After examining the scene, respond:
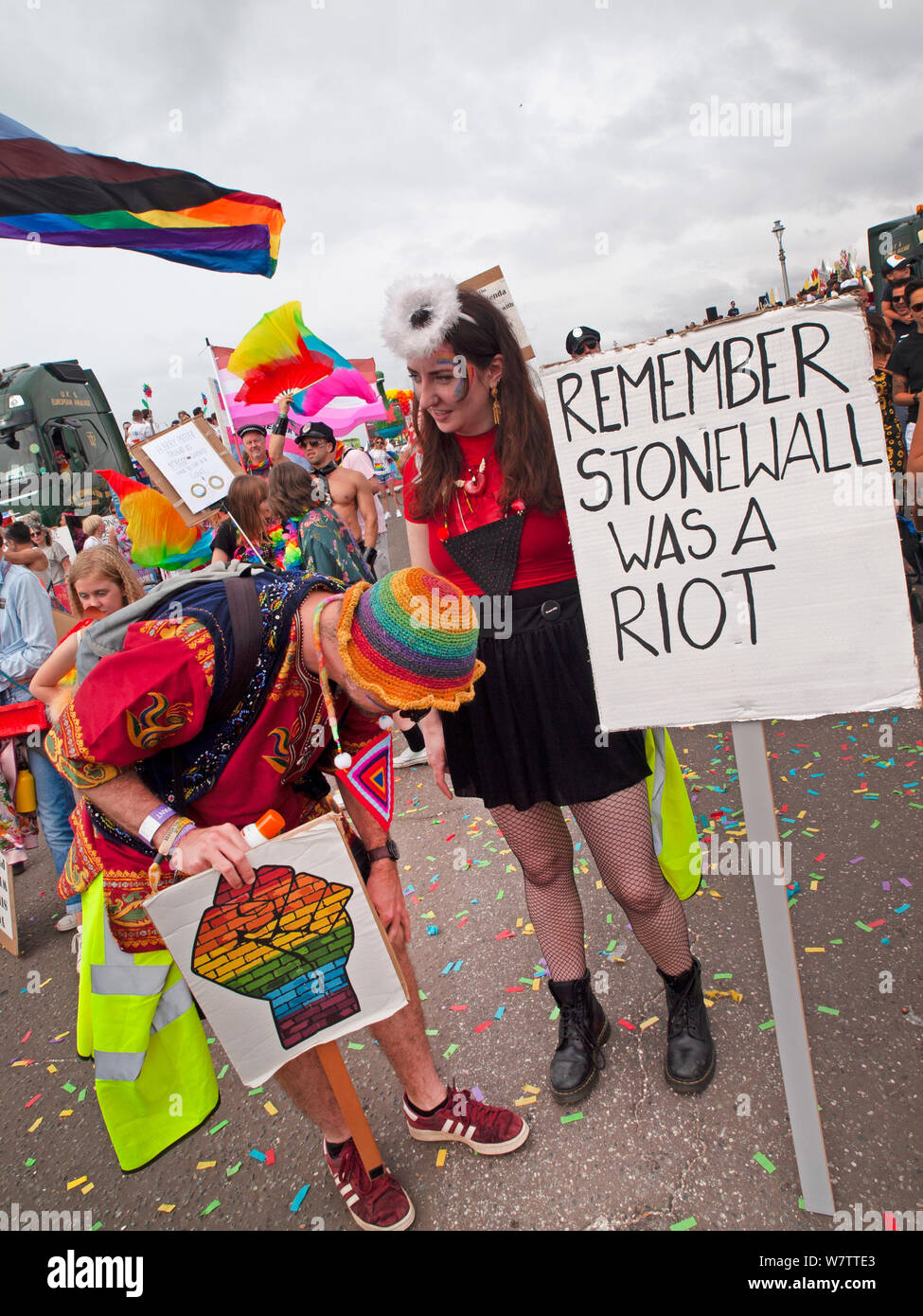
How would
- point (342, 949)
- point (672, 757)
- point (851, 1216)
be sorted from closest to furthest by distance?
point (342, 949), point (851, 1216), point (672, 757)

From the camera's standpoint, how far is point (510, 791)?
208 centimetres

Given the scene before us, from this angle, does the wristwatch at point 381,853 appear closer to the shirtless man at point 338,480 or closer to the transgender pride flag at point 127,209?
the transgender pride flag at point 127,209

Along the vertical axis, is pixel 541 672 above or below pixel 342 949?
above

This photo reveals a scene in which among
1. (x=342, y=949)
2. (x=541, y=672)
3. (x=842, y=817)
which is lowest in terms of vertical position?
(x=842, y=817)

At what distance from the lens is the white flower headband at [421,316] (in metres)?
1.84

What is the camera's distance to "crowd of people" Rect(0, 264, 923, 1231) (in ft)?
4.85

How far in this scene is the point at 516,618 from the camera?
2.01 meters

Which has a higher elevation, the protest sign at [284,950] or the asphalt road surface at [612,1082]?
the protest sign at [284,950]

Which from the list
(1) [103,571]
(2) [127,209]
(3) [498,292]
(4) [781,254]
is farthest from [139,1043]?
(4) [781,254]

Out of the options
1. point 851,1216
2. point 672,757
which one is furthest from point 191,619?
point 851,1216

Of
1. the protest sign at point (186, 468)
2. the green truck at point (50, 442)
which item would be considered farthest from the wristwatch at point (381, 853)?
the green truck at point (50, 442)

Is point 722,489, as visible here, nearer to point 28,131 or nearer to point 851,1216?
point 851,1216
